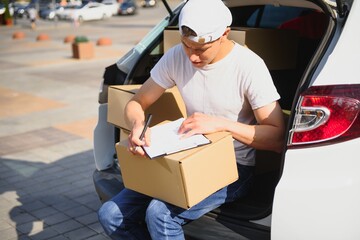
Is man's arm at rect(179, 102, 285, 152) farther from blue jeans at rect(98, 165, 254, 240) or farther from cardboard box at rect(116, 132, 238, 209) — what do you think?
blue jeans at rect(98, 165, 254, 240)

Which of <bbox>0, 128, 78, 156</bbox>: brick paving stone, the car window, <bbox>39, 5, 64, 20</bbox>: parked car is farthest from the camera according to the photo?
<bbox>39, 5, 64, 20</bbox>: parked car

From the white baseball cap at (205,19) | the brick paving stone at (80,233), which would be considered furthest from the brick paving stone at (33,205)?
the white baseball cap at (205,19)

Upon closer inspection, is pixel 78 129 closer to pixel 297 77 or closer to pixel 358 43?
pixel 297 77

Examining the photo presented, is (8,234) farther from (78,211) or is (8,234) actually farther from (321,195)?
(321,195)

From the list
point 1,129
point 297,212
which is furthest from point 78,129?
point 297,212

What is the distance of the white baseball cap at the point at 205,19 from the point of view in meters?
2.16

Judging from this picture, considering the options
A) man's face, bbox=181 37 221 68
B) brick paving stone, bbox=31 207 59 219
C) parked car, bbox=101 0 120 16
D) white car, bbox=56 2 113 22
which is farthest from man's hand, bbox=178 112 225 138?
parked car, bbox=101 0 120 16

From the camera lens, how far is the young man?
87.1 inches

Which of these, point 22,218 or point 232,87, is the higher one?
point 232,87

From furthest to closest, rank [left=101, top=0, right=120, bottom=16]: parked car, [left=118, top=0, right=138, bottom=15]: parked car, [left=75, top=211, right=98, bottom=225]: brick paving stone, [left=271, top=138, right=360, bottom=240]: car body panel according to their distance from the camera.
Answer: [left=118, top=0, right=138, bottom=15]: parked car
[left=101, top=0, right=120, bottom=16]: parked car
[left=75, top=211, right=98, bottom=225]: brick paving stone
[left=271, top=138, right=360, bottom=240]: car body panel

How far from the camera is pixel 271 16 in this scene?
419 cm

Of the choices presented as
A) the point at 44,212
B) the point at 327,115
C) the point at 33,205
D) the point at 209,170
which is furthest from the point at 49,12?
the point at 327,115

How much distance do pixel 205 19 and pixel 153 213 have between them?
91cm

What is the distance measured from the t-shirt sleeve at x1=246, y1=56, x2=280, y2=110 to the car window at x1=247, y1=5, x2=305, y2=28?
5.97 feet
